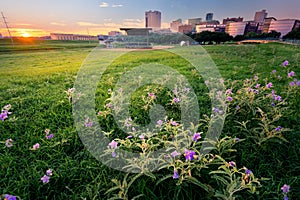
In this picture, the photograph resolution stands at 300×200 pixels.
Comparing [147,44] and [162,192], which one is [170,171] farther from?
[147,44]

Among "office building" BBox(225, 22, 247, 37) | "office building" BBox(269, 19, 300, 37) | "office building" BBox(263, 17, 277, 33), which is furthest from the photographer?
"office building" BBox(263, 17, 277, 33)

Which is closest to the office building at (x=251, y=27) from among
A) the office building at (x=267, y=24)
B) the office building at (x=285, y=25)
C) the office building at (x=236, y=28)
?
the office building at (x=236, y=28)

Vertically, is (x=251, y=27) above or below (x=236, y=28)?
above

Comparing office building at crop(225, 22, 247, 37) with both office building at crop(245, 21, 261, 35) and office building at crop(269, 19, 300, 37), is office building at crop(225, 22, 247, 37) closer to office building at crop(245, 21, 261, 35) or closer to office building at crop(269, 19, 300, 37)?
office building at crop(245, 21, 261, 35)

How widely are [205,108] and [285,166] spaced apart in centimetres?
106

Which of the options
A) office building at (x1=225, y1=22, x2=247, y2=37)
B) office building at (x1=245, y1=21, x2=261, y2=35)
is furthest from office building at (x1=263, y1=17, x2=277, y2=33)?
office building at (x1=225, y1=22, x2=247, y2=37)

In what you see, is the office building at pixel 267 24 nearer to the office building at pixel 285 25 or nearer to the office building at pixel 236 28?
the office building at pixel 285 25

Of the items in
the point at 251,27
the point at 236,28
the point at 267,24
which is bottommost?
the point at 236,28

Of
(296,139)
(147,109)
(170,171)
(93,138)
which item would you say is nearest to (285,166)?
(296,139)

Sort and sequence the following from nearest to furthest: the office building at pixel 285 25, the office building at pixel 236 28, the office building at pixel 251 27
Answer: the office building at pixel 285 25
the office building at pixel 236 28
the office building at pixel 251 27

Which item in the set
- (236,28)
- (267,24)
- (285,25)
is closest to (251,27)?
(267,24)

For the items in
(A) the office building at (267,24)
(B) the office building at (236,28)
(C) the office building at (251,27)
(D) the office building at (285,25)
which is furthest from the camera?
(C) the office building at (251,27)

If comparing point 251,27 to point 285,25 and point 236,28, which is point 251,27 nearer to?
point 236,28

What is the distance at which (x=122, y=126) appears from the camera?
6.19 feet
